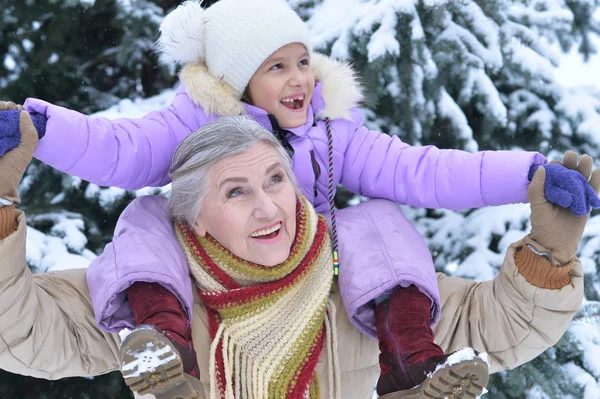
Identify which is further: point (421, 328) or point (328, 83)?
point (328, 83)

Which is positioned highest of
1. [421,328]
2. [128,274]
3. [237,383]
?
[128,274]

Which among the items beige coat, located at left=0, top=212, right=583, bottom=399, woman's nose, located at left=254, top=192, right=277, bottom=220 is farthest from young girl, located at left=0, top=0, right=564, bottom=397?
woman's nose, located at left=254, top=192, right=277, bottom=220

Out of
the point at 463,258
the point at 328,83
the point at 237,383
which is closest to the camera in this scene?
the point at 237,383

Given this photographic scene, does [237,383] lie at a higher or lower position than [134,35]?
lower

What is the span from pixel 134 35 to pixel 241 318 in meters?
1.43

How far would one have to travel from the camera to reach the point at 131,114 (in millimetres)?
2822

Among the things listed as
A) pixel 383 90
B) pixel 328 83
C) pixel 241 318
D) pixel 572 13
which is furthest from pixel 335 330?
pixel 572 13

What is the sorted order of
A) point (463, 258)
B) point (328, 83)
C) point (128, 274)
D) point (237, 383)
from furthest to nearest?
point (463, 258) < point (328, 83) < point (237, 383) < point (128, 274)

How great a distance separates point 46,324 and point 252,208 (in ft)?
1.80

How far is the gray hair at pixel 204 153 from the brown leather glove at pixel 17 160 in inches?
14.5

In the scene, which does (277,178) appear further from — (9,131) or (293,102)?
(9,131)

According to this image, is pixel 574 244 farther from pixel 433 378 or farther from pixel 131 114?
pixel 131 114

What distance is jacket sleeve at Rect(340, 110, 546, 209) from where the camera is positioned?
2.08 meters

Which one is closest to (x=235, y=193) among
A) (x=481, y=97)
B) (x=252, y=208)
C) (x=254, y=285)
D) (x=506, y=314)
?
(x=252, y=208)
